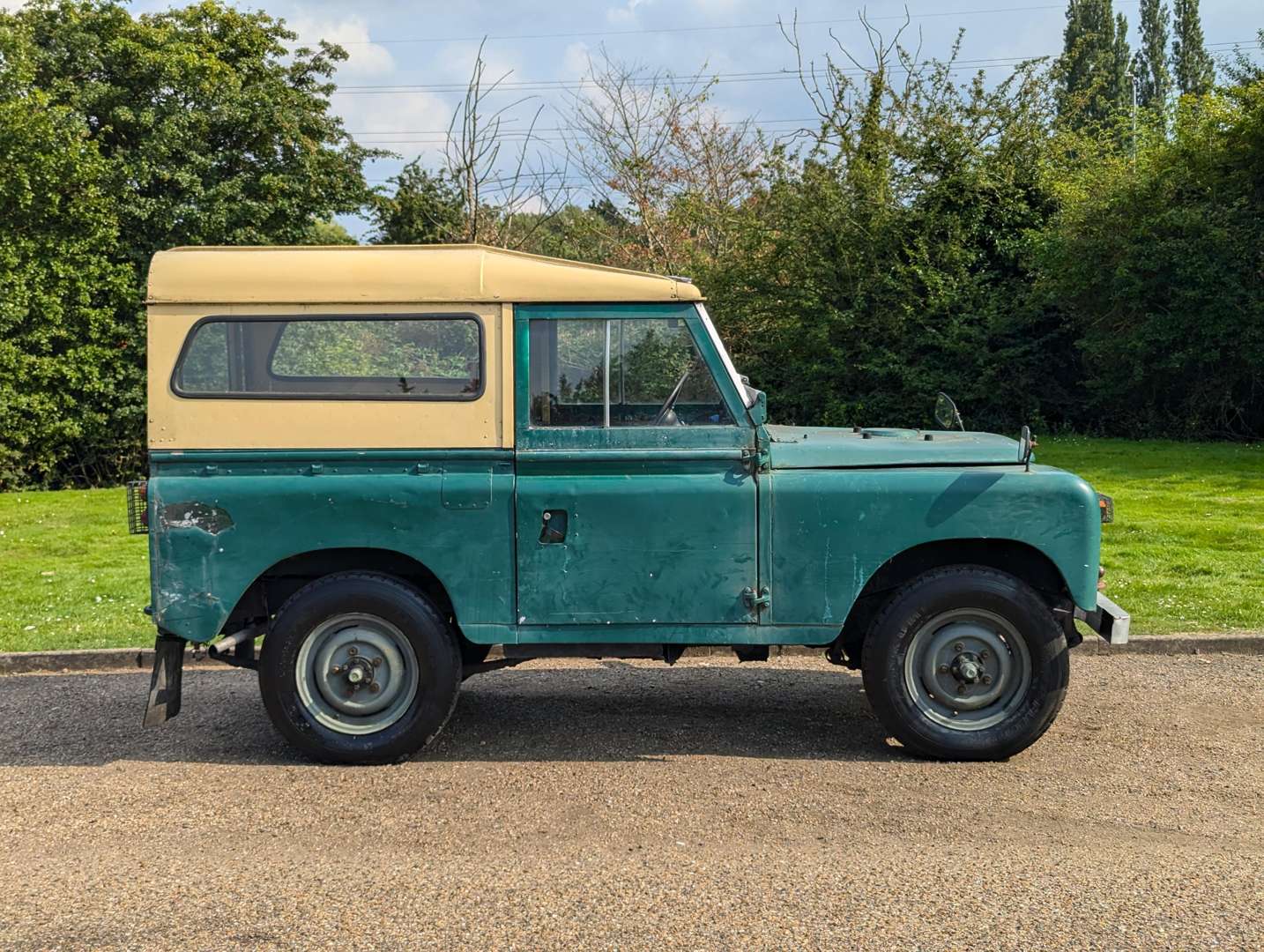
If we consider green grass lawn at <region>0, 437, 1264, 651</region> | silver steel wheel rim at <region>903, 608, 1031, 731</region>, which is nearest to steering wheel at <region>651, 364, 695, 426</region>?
silver steel wheel rim at <region>903, 608, 1031, 731</region>

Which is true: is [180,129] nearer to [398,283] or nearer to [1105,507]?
[398,283]

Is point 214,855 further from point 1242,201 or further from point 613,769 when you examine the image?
point 1242,201

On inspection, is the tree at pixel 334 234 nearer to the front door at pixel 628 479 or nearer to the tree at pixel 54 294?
the tree at pixel 54 294

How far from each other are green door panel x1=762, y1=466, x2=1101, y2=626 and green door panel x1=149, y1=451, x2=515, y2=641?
1260 mm

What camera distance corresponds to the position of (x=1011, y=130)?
68.2 feet

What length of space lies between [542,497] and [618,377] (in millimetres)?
642

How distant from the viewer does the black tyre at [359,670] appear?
211 inches

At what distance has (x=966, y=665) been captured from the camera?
17.5ft

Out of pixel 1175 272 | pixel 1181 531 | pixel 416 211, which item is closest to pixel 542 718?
pixel 1181 531

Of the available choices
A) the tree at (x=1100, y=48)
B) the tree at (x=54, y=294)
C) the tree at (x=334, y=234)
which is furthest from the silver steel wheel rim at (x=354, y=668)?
the tree at (x=1100, y=48)

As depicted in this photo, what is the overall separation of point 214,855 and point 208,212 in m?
17.7

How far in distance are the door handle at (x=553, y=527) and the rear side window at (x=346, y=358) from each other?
64 centimetres

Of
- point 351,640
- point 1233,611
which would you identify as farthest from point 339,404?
point 1233,611

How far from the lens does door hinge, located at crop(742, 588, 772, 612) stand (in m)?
5.29
